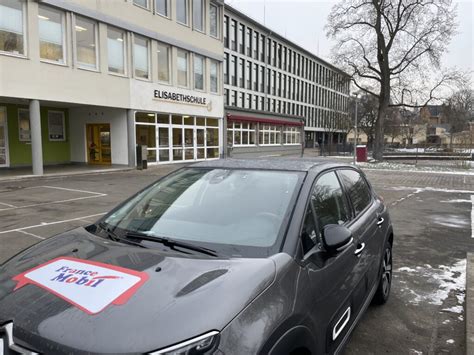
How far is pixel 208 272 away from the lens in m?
2.07

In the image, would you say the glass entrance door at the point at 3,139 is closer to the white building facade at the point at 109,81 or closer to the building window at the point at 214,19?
the white building facade at the point at 109,81

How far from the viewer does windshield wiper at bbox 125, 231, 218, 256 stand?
2.39m

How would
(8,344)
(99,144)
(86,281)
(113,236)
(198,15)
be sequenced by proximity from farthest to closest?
(198,15), (99,144), (113,236), (86,281), (8,344)

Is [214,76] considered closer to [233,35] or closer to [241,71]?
[233,35]

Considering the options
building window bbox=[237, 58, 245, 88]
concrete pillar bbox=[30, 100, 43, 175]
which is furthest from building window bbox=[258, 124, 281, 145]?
concrete pillar bbox=[30, 100, 43, 175]

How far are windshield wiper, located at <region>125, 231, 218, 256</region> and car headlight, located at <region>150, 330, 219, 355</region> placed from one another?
724 millimetres

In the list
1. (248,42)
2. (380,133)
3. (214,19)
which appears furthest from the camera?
(248,42)

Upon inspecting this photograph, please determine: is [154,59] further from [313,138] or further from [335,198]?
[313,138]

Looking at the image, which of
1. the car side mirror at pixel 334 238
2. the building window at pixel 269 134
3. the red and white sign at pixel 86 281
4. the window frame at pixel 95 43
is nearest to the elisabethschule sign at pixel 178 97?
the window frame at pixel 95 43

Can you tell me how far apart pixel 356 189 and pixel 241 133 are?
3199 centimetres

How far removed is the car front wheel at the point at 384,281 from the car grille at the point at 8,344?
3.39 m

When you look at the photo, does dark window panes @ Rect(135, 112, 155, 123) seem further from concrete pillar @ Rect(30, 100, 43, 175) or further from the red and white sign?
the red and white sign

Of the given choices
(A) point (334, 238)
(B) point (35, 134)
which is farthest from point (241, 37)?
(A) point (334, 238)

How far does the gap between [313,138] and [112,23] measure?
175 feet
